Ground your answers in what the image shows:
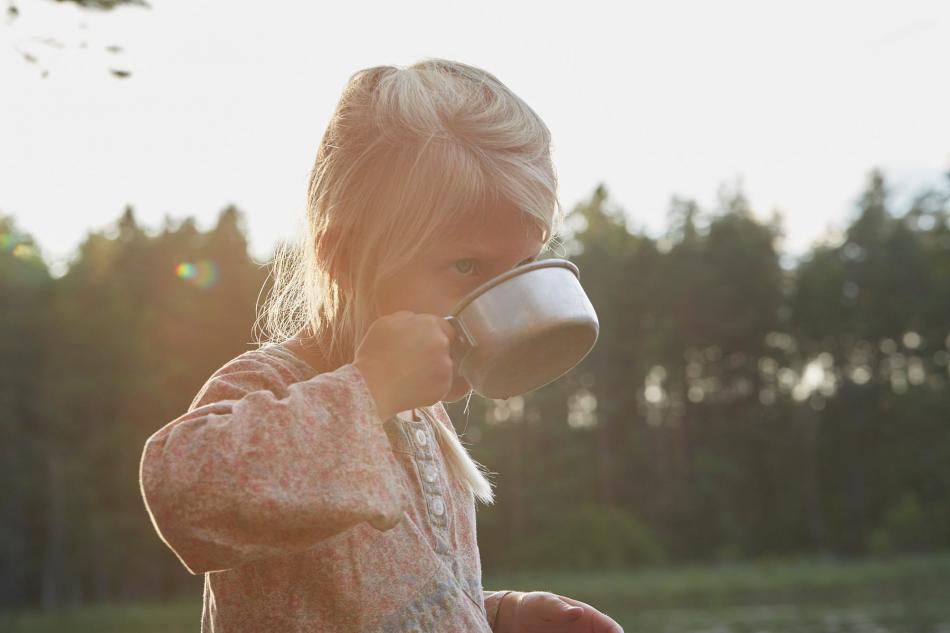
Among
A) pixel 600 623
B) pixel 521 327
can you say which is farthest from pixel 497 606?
pixel 521 327

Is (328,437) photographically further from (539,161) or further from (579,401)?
(579,401)

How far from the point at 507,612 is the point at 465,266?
752mm

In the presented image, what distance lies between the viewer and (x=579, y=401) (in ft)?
129

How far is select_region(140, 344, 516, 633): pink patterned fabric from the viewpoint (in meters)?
1.28

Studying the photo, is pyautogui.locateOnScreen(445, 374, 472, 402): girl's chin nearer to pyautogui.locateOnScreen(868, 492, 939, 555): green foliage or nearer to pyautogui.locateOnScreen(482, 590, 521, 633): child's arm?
pyautogui.locateOnScreen(482, 590, 521, 633): child's arm

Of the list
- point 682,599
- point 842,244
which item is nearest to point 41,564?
point 682,599

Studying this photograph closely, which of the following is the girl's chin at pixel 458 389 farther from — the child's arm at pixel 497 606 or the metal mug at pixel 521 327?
the child's arm at pixel 497 606

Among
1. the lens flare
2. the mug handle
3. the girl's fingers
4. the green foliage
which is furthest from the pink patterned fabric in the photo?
the green foliage

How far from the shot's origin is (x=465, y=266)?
1612 millimetres

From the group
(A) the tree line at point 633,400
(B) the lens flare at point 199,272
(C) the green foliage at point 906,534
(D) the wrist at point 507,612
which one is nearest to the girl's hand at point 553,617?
(D) the wrist at point 507,612

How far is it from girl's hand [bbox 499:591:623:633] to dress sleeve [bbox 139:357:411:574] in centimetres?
70

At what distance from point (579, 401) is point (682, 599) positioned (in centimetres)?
1722

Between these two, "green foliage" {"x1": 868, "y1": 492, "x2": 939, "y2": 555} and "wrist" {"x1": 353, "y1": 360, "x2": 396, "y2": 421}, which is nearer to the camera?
"wrist" {"x1": 353, "y1": 360, "x2": 396, "y2": 421}

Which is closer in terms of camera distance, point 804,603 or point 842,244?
point 804,603
